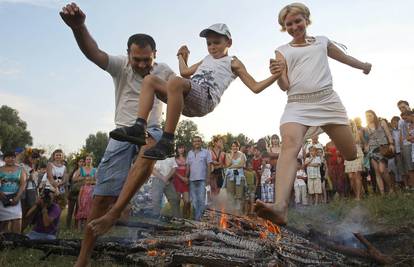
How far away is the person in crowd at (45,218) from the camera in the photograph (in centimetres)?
634

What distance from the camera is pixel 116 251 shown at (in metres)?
4.48

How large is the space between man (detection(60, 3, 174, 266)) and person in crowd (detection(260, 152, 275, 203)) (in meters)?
5.91

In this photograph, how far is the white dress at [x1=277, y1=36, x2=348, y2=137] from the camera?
13.8 ft

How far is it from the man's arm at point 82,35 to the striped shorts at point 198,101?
2.99 feet

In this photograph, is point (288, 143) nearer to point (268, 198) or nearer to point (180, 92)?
point (180, 92)

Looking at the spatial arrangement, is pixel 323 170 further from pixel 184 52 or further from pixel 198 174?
pixel 184 52

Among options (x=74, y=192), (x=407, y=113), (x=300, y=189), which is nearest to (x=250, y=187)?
(x=300, y=189)

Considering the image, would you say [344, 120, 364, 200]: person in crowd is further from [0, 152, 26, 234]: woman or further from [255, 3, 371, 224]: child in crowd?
[0, 152, 26, 234]: woman

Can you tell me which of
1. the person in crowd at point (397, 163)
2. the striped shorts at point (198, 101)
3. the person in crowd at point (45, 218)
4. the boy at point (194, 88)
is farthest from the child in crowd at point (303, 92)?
the person in crowd at point (397, 163)

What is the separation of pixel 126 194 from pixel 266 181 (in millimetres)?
6470

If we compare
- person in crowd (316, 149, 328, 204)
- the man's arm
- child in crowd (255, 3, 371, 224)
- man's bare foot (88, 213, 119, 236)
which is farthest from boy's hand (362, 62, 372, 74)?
person in crowd (316, 149, 328, 204)

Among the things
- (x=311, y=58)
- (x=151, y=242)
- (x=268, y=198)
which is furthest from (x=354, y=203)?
(x=151, y=242)

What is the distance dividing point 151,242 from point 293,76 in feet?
7.21

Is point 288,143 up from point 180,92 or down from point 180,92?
down
